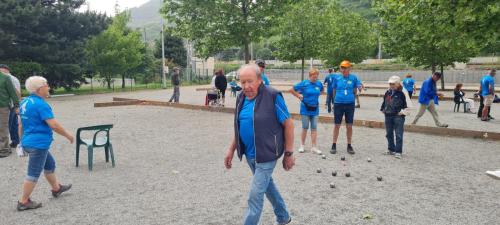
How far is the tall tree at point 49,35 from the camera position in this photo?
25812 mm

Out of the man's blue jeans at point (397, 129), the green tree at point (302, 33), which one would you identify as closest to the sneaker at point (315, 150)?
the man's blue jeans at point (397, 129)

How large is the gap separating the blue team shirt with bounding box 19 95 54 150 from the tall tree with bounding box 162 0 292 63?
12.6 metres

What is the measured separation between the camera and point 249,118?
157 inches

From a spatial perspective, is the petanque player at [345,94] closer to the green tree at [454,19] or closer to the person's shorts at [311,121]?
the person's shorts at [311,121]

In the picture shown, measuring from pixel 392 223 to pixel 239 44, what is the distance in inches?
557

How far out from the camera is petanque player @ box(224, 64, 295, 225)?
391 centimetres

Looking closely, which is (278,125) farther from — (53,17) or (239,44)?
(53,17)

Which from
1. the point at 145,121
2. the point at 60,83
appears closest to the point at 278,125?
the point at 145,121

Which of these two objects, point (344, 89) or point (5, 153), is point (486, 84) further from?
point (5, 153)

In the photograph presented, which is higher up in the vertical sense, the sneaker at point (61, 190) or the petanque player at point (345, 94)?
the petanque player at point (345, 94)

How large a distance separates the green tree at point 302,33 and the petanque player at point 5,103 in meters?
22.5

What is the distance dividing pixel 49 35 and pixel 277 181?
2677 cm

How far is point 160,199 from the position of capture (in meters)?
5.75

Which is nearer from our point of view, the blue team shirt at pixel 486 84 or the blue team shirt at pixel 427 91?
the blue team shirt at pixel 427 91
